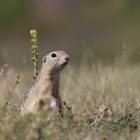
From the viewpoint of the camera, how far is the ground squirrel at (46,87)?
8039 millimetres

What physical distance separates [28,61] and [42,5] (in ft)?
43.0

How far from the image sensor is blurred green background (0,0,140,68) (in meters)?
27.6

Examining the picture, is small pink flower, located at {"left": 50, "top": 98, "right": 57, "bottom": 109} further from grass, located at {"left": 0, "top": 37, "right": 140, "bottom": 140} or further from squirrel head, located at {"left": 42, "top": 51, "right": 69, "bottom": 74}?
squirrel head, located at {"left": 42, "top": 51, "right": 69, "bottom": 74}

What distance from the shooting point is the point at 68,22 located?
31.6 metres

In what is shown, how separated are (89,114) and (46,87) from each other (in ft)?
2.26

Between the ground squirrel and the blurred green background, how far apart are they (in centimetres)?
1716

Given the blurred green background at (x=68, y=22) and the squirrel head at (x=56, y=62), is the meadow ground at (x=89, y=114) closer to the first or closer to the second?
→ the squirrel head at (x=56, y=62)

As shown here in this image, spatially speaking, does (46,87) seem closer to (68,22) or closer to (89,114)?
(89,114)

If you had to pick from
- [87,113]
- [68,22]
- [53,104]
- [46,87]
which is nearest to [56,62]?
[46,87]

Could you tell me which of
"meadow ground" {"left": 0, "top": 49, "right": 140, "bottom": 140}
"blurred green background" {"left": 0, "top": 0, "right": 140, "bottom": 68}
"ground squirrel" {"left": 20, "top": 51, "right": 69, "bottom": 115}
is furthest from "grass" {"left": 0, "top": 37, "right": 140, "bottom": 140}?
"blurred green background" {"left": 0, "top": 0, "right": 140, "bottom": 68}

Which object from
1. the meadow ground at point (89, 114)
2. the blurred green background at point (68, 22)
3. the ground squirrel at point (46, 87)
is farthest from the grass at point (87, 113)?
the blurred green background at point (68, 22)

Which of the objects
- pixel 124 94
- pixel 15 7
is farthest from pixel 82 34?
pixel 124 94

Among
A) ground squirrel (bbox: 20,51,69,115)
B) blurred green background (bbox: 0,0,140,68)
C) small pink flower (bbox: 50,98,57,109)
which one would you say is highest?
blurred green background (bbox: 0,0,140,68)

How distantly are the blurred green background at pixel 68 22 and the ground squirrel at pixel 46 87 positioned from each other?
17.2 meters
